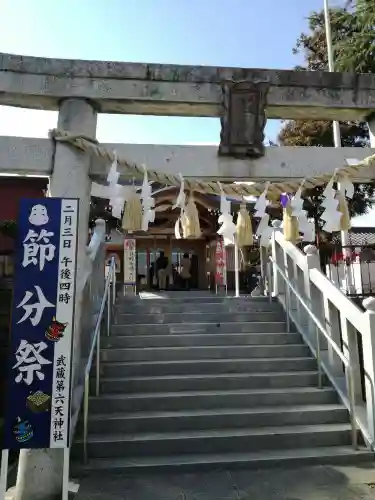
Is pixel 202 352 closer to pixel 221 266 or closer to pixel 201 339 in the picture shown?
pixel 201 339

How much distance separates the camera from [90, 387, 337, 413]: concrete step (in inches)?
205

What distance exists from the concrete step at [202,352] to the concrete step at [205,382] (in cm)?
48

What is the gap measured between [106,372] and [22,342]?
2.73 m

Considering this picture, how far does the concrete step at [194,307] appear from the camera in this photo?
7.55m

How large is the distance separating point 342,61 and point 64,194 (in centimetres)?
1184

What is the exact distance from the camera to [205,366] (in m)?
5.99

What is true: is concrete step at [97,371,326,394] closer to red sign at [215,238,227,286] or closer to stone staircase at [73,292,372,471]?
stone staircase at [73,292,372,471]

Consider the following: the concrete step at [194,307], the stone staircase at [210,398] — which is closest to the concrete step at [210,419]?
the stone staircase at [210,398]

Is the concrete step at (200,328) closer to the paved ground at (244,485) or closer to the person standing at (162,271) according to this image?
the paved ground at (244,485)

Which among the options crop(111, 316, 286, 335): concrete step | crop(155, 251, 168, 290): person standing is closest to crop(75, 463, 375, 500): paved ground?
crop(111, 316, 286, 335): concrete step

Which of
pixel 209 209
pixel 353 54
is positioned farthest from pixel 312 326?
pixel 353 54

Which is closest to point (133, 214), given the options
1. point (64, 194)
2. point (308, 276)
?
point (64, 194)

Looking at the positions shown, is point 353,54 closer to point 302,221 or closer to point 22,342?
point 302,221

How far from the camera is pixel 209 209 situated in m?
15.0
